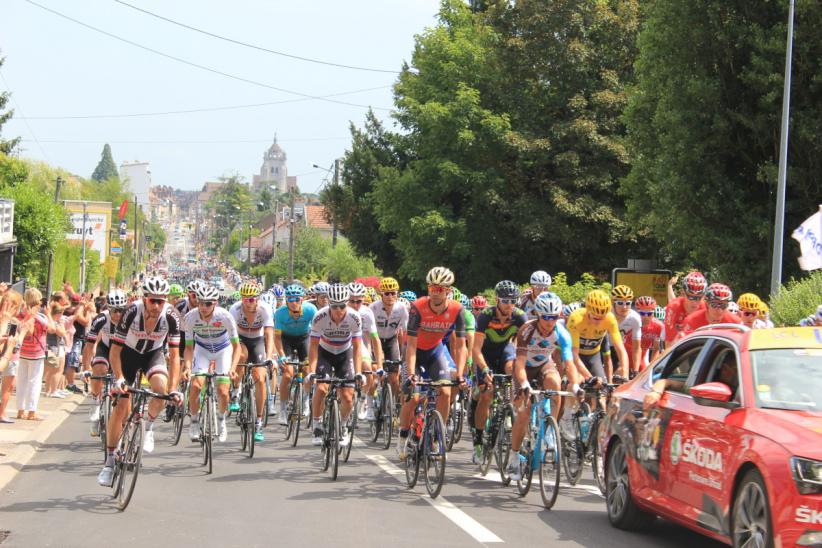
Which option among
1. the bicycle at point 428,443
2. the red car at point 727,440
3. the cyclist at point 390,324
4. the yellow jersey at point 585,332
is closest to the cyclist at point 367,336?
the cyclist at point 390,324

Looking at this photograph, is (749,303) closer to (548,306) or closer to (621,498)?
(548,306)

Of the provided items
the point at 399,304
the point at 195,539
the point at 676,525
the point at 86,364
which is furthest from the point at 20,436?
the point at 676,525

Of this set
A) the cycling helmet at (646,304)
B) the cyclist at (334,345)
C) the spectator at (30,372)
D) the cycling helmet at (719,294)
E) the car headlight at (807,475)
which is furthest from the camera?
the spectator at (30,372)

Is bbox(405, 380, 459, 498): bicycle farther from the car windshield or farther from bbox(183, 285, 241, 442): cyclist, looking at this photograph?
the car windshield

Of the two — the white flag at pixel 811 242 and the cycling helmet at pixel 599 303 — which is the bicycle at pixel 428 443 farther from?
the white flag at pixel 811 242

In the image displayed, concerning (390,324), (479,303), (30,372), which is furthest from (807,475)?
(30,372)

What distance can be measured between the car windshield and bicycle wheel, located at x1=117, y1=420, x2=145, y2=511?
539 centimetres

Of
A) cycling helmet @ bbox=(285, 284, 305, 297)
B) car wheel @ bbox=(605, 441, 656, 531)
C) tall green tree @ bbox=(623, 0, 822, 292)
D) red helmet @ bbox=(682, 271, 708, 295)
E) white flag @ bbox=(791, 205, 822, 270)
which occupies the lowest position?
car wheel @ bbox=(605, 441, 656, 531)

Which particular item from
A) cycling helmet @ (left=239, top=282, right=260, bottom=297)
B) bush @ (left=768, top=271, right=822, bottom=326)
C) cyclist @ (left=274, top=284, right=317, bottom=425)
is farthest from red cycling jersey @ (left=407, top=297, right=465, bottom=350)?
bush @ (left=768, top=271, right=822, bottom=326)

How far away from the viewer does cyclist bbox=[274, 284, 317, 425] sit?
628 inches

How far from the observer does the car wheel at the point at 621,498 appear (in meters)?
9.20

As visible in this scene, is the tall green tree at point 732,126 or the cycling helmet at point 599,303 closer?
the cycling helmet at point 599,303

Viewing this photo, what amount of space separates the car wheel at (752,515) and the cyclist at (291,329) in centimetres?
936

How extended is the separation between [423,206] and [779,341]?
38596mm
